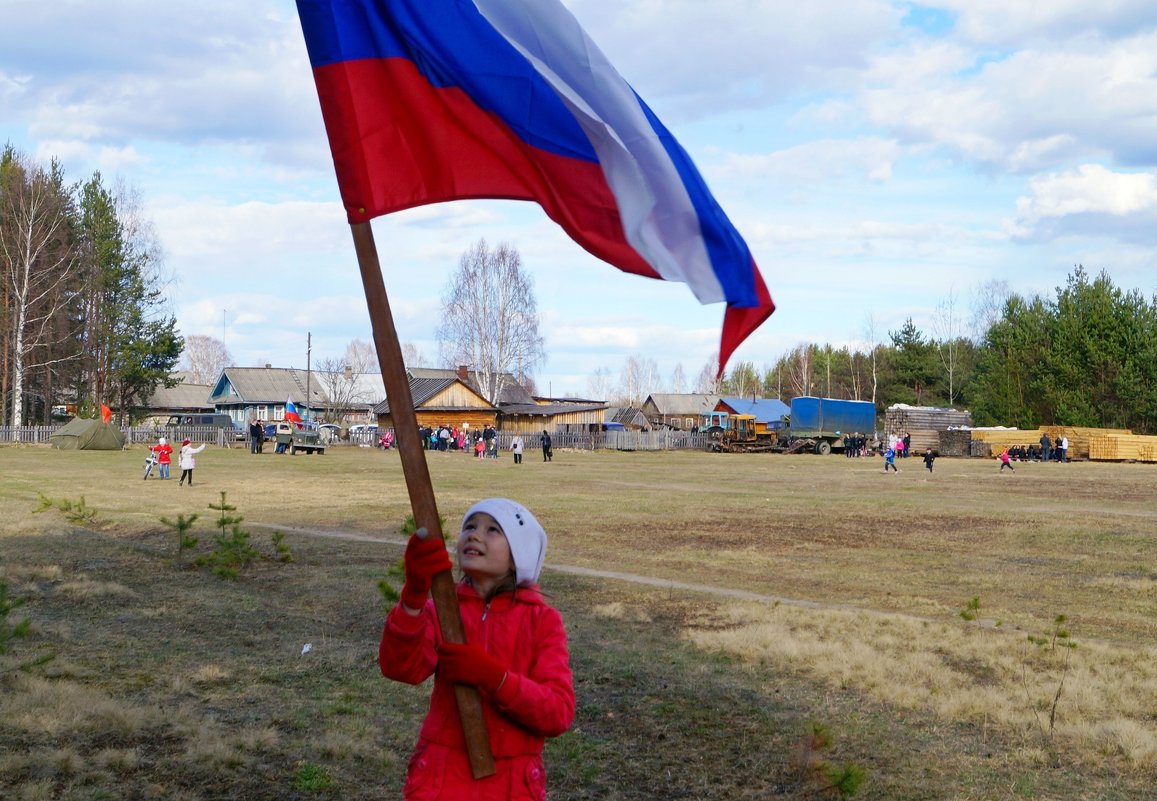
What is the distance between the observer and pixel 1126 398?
72.7m

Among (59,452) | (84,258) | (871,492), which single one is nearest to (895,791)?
(871,492)

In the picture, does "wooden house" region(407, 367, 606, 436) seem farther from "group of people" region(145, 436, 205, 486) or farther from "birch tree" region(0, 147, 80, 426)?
"group of people" region(145, 436, 205, 486)

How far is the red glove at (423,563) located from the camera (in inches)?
128

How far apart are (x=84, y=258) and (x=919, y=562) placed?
6586cm

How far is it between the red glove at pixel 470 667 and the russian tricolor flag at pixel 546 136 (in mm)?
1433

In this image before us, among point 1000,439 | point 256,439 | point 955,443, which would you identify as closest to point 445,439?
point 256,439

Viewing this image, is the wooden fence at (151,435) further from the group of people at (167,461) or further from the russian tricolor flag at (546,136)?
the russian tricolor flag at (546,136)

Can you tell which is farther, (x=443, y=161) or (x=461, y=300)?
(x=461, y=300)

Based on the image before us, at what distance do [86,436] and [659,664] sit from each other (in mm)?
56534

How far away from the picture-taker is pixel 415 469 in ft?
11.3

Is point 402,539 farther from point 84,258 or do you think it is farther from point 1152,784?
point 84,258

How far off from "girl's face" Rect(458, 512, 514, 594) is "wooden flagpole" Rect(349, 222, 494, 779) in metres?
0.14

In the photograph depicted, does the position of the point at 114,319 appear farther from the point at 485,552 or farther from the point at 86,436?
the point at 485,552

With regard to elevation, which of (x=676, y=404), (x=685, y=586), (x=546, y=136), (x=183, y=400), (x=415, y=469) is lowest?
(x=685, y=586)
